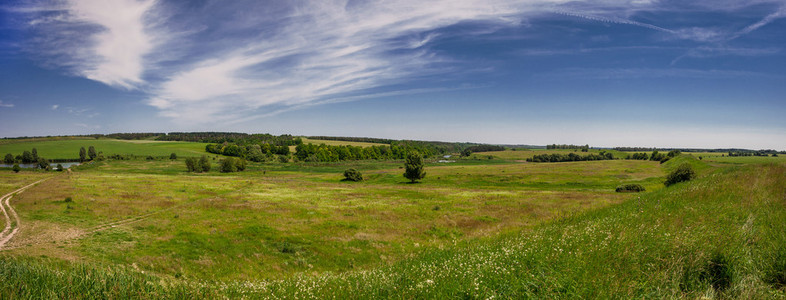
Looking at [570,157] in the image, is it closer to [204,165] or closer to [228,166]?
[228,166]

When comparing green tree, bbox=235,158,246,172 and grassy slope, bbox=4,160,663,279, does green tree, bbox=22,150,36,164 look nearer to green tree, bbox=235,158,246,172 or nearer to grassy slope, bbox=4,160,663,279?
green tree, bbox=235,158,246,172

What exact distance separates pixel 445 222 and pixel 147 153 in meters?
197

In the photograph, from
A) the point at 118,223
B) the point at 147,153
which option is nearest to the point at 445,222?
the point at 118,223

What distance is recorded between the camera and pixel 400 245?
2341 cm

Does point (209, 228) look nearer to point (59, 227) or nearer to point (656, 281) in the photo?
point (59, 227)

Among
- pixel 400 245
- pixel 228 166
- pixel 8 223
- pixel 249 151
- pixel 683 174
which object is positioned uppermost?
pixel 249 151

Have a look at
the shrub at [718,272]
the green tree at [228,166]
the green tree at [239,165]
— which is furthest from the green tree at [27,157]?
the shrub at [718,272]

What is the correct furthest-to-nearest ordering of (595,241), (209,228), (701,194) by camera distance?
(209,228) → (701,194) → (595,241)

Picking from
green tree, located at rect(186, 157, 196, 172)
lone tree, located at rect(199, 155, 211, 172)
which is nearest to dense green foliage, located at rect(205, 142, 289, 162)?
lone tree, located at rect(199, 155, 211, 172)

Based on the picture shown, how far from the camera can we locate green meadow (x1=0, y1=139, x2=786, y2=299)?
4.82 metres

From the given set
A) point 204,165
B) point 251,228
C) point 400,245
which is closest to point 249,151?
point 204,165

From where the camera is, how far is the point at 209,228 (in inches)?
1138

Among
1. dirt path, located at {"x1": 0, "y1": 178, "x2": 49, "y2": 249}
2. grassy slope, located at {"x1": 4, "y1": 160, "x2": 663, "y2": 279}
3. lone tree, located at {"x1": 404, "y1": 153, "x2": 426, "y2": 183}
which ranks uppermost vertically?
lone tree, located at {"x1": 404, "y1": 153, "x2": 426, "y2": 183}

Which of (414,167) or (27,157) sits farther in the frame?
(27,157)
